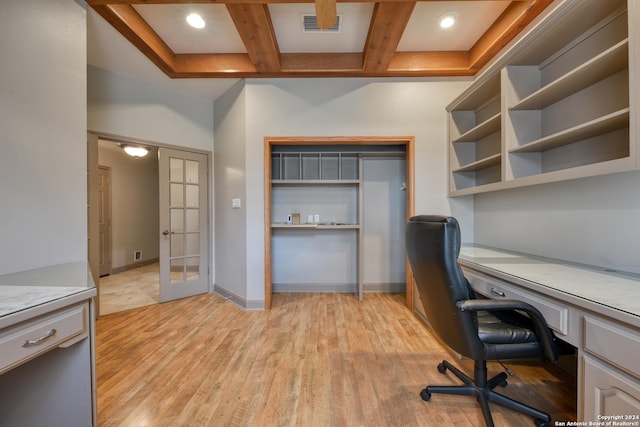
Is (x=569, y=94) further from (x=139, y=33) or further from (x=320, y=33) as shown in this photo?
(x=139, y=33)

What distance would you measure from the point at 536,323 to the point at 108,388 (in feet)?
8.78

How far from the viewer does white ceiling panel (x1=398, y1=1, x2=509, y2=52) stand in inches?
79.5

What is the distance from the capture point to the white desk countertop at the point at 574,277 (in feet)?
3.15

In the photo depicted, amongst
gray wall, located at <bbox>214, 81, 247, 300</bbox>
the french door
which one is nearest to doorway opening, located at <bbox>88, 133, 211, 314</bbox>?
the french door

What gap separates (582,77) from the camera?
4.67ft

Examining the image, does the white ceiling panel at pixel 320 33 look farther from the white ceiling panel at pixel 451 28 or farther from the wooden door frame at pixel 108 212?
the wooden door frame at pixel 108 212

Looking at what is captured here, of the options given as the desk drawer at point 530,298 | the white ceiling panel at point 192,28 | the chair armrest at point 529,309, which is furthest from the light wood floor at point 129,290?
the desk drawer at point 530,298

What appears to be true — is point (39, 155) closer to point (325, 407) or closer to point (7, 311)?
point (7, 311)

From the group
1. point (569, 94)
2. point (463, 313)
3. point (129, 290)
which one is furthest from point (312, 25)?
point (129, 290)

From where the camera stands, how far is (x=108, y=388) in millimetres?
1547

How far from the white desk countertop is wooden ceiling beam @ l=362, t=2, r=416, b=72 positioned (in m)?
2.14

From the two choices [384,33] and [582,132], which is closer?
[582,132]

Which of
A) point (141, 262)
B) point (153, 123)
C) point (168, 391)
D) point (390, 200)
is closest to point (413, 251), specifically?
point (168, 391)

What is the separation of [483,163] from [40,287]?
3286 mm
